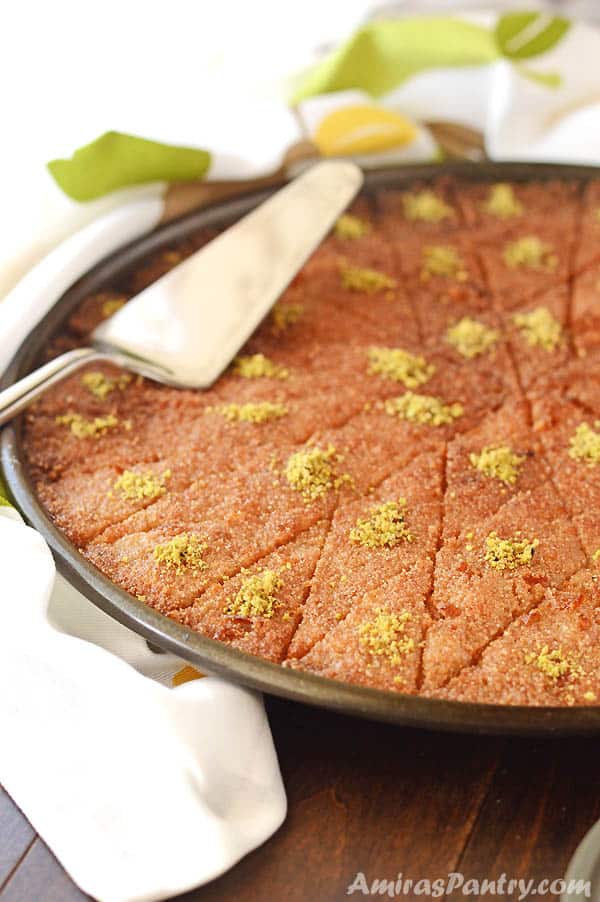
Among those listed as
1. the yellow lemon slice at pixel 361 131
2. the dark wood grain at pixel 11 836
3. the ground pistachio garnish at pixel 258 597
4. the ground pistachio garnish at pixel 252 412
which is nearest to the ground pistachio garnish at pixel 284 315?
the ground pistachio garnish at pixel 252 412

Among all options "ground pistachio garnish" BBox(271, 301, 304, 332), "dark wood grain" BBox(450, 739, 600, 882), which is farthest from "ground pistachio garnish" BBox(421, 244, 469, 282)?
"dark wood grain" BBox(450, 739, 600, 882)

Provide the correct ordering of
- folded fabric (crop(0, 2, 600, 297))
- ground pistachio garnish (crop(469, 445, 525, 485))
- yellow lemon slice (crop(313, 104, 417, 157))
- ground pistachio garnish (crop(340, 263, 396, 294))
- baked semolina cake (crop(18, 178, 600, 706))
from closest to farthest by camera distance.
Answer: baked semolina cake (crop(18, 178, 600, 706))
ground pistachio garnish (crop(469, 445, 525, 485))
ground pistachio garnish (crop(340, 263, 396, 294))
folded fabric (crop(0, 2, 600, 297))
yellow lemon slice (crop(313, 104, 417, 157))

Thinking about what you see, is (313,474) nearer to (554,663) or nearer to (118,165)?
(554,663)

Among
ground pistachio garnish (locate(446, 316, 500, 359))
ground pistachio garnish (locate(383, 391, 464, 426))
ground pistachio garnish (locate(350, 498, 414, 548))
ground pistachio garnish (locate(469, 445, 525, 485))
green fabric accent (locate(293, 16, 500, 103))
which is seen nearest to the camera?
ground pistachio garnish (locate(350, 498, 414, 548))

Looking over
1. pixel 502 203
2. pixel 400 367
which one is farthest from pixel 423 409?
pixel 502 203

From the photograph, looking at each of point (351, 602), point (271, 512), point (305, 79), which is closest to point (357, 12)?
point (305, 79)

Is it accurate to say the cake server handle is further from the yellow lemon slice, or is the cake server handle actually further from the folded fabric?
the yellow lemon slice

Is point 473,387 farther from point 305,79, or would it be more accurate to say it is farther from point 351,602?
point 305,79
